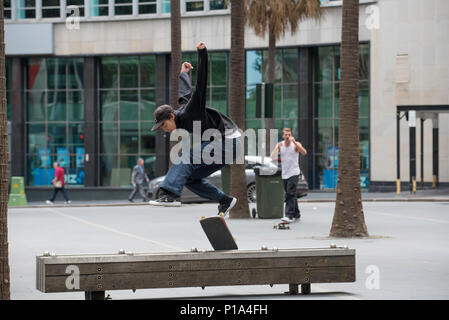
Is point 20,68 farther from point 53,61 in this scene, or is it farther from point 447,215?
point 447,215

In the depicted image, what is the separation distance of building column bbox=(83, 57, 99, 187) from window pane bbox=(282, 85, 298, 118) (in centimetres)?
951

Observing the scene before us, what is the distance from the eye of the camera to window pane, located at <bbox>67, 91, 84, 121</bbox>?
44625 mm

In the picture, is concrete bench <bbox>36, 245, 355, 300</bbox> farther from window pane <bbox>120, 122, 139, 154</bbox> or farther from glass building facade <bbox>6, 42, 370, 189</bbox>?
window pane <bbox>120, 122, 139, 154</bbox>

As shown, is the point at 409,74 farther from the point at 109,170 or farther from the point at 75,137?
the point at 75,137

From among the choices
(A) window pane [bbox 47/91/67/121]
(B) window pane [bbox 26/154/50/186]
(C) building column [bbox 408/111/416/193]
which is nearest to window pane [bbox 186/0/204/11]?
(A) window pane [bbox 47/91/67/121]

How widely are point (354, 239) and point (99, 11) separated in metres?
30.9

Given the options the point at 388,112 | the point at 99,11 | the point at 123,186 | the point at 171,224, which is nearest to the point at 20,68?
the point at 99,11

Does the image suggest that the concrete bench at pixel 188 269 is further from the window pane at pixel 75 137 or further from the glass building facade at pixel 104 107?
the window pane at pixel 75 137

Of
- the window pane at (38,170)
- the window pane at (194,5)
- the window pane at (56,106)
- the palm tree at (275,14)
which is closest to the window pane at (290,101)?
the window pane at (194,5)

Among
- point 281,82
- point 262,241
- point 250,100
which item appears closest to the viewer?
point 262,241

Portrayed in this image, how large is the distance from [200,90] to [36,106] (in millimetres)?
38662

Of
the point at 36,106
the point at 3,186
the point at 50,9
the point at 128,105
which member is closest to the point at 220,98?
the point at 128,105

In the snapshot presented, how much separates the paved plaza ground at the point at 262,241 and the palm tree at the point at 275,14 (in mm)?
8000

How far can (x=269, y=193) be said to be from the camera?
21.6 m
